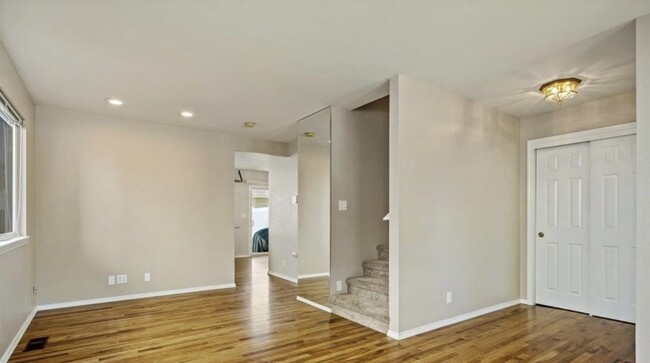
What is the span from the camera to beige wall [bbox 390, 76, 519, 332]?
11.6 feet

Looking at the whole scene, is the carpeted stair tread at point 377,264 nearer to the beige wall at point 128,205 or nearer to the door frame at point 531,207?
the door frame at point 531,207

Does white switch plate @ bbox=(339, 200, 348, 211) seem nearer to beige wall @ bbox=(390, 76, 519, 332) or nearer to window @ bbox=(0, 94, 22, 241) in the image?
beige wall @ bbox=(390, 76, 519, 332)

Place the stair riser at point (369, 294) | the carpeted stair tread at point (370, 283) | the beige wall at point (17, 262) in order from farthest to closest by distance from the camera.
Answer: the carpeted stair tread at point (370, 283)
the stair riser at point (369, 294)
the beige wall at point (17, 262)

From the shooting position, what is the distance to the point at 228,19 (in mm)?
2412

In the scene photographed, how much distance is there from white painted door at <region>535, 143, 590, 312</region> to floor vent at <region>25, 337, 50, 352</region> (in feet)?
18.6

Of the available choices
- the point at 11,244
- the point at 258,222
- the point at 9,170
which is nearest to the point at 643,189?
the point at 11,244

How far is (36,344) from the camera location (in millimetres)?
3332

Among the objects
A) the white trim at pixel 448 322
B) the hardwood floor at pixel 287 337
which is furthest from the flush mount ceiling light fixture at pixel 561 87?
the white trim at pixel 448 322

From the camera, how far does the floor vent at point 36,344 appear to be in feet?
10.6

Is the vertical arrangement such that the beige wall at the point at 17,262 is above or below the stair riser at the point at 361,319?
above

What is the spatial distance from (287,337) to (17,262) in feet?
8.78

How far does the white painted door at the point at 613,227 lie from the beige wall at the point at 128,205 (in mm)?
5064

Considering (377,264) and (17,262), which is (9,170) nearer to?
(17,262)

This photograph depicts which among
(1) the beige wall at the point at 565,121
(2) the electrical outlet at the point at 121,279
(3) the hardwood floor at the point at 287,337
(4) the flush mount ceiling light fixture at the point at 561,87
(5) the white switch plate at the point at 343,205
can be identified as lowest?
(3) the hardwood floor at the point at 287,337
